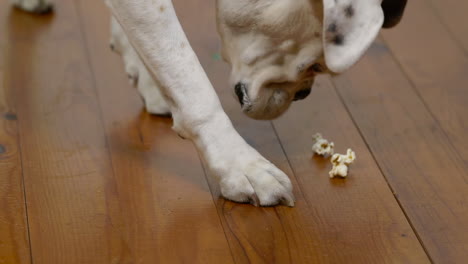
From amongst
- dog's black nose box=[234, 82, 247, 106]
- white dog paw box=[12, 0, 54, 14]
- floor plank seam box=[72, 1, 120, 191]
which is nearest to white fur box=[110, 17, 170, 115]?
floor plank seam box=[72, 1, 120, 191]

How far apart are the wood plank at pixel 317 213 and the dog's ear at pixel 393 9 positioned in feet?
1.32

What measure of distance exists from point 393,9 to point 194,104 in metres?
0.45

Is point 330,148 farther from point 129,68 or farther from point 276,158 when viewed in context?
point 129,68

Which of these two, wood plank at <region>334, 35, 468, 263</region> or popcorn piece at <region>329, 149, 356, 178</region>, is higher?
popcorn piece at <region>329, 149, 356, 178</region>

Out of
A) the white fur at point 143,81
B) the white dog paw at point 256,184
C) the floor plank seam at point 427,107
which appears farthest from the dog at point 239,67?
the floor plank seam at point 427,107

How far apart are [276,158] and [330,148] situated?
0.14 m

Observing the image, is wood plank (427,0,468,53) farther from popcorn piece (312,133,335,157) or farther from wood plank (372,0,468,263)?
popcorn piece (312,133,335,157)

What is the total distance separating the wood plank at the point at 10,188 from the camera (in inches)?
65.4

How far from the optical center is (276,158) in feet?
6.57

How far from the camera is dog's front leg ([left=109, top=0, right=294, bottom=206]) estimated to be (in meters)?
1.75

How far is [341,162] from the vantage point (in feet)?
6.47

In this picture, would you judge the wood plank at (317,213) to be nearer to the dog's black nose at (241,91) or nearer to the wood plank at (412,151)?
the wood plank at (412,151)

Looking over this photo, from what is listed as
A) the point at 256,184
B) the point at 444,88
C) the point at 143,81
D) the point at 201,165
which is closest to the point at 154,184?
the point at 201,165

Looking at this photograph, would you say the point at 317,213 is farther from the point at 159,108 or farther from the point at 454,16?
the point at 454,16
